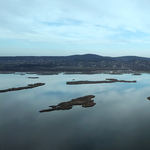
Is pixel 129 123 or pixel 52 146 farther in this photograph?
pixel 129 123

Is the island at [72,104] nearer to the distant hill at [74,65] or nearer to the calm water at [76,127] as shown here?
the calm water at [76,127]

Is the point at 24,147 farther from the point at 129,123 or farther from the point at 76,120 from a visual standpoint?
the point at 129,123

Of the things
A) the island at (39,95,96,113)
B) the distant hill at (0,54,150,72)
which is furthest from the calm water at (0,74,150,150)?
the distant hill at (0,54,150,72)

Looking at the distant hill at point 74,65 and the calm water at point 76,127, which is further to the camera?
the distant hill at point 74,65

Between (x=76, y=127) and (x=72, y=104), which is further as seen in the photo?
(x=72, y=104)

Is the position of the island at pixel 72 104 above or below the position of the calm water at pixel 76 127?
above

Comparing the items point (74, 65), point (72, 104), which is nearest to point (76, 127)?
point (72, 104)

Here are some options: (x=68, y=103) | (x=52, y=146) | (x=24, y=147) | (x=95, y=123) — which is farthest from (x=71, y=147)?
(x=68, y=103)

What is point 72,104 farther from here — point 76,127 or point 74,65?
point 74,65

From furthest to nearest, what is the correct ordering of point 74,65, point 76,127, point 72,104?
point 74,65 < point 72,104 < point 76,127

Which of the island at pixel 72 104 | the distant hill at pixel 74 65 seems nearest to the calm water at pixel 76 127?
the island at pixel 72 104

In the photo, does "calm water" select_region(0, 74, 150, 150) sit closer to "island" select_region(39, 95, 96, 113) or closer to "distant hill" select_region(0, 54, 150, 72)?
"island" select_region(39, 95, 96, 113)
